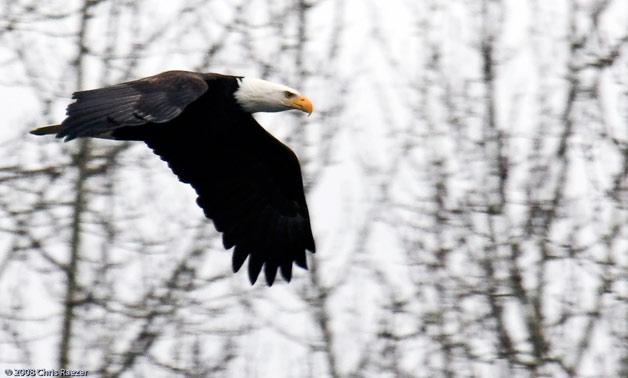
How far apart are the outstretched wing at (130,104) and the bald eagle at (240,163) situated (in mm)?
83

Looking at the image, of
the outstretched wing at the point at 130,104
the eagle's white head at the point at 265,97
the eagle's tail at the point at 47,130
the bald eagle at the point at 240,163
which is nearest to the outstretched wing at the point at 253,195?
the bald eagle at the point at 240,163

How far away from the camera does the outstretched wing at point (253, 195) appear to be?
45.2 feet

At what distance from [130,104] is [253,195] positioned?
211cm

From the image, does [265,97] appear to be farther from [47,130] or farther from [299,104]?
[47,130]

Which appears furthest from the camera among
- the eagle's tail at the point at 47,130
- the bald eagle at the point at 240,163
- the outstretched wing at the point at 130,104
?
the bald eagle at the point at 240,163

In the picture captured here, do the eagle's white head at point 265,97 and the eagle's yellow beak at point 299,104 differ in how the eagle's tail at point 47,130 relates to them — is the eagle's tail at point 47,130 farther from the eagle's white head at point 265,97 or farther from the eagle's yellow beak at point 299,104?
the eagle's yellow beak at point 299,104

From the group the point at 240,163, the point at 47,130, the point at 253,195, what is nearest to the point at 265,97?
the point at 240,163

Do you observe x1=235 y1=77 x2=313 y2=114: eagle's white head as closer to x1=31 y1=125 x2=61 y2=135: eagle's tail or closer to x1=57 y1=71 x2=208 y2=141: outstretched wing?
x1=57 y1=71 x2=208 y2=141: outstretched wing

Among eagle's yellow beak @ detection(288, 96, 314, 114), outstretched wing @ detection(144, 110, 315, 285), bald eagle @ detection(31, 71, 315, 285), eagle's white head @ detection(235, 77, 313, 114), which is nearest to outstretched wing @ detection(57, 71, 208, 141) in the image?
bald eagle @ detection(31, 71, 315, 285)

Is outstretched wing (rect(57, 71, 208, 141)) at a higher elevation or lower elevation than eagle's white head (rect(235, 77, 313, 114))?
higher

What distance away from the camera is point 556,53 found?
15719 millimetres

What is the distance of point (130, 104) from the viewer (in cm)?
1215

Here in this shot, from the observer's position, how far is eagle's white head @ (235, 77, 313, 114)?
13.4 metres

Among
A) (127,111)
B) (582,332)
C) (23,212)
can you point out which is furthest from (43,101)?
(582,332)
